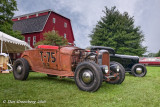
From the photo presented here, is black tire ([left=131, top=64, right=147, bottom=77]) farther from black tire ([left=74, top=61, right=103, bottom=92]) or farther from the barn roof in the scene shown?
the barn roof

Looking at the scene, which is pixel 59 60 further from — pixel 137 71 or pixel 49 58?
pixel 137 71

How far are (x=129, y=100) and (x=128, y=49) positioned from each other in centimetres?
2155

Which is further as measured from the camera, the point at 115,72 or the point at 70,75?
the point at 115,72

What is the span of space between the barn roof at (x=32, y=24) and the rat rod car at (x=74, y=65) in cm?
1918

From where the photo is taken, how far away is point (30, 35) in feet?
85.1

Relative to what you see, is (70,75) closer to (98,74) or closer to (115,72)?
(98,74)

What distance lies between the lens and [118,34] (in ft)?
77.8

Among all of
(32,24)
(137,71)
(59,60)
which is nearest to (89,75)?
(59,60)

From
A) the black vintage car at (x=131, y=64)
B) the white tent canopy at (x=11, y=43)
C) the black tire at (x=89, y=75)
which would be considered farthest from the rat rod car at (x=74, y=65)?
the white tent canopy at (x=11, y=43)

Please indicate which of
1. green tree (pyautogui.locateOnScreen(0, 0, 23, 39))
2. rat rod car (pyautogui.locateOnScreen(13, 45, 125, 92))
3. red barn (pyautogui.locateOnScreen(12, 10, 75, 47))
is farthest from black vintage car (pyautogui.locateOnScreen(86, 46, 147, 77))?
red barn (pyautogui.locateOnScreen(12, 10, 75, 47))

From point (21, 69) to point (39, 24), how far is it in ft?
67.7

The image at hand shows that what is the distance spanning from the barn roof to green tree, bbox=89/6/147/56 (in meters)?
8.30

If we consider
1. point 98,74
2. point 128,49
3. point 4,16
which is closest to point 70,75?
point 98,74

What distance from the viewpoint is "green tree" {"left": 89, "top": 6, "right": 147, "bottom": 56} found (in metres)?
23.7
